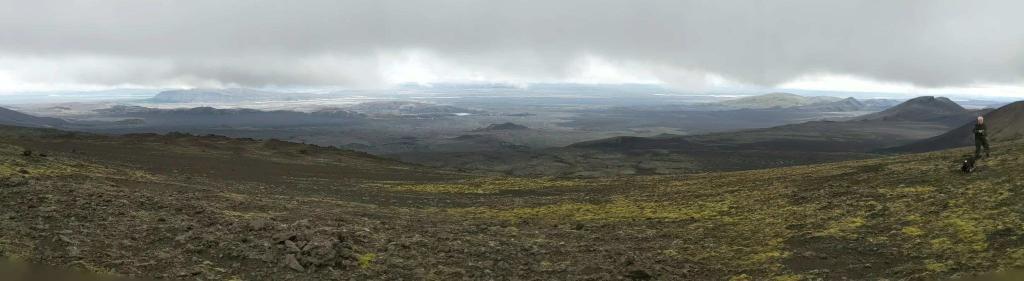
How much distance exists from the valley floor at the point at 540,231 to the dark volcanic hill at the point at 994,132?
10760cm

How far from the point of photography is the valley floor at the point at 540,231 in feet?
45.0

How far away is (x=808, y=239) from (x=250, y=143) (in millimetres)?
82629

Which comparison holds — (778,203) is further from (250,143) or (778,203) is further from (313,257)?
(250,143)

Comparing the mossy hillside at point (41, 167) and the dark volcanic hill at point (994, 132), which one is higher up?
the mossy hillside at point (41, 167)

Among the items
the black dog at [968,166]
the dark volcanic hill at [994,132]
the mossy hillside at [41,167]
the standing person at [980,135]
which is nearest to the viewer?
the black dog at [968,166]

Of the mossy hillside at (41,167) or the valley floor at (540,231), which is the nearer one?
the valley floor at (540,231)

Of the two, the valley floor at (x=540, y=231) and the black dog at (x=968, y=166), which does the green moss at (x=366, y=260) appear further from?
the black dog at (x=968, y=166)

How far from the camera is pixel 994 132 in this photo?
135 m

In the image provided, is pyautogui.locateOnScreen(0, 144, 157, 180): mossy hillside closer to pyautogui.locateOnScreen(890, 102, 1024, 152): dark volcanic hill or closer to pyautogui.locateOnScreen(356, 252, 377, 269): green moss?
pyautogui.locateOnScreen(356, 252, 377, 269): green moss

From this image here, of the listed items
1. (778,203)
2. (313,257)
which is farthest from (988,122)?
(313,257)

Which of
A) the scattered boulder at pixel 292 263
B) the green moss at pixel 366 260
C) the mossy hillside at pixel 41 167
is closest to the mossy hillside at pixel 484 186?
the mossy hillside at pixel 41 167

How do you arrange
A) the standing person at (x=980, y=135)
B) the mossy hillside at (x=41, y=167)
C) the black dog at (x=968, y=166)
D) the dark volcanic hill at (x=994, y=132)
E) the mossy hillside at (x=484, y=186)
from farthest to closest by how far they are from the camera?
the dark volcanic hill at (x=994, y=132)
the mossy hillside at (x=484, y=186)
the standing person at (x=980, y=135)
the mossy hillside at (x=41, y=167)
the black dog at (x=968, y=166)

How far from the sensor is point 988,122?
159 meters

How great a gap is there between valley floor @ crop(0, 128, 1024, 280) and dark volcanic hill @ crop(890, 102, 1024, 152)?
108 meters
